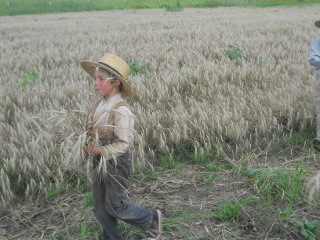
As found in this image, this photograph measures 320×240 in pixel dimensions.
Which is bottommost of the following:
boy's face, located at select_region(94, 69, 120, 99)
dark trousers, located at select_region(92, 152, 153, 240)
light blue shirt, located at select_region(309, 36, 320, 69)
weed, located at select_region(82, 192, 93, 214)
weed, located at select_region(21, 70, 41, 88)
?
weed, located at select_region(82, 192, 93, 214)

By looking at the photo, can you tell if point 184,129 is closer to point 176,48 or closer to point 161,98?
point 161,98

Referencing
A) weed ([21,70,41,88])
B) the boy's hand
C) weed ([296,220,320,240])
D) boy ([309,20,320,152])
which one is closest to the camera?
the boy's hand

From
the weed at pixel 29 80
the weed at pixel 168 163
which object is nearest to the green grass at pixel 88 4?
the weed at pixel 29 80

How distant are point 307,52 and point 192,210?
496cm

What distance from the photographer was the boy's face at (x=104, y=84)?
201 cm

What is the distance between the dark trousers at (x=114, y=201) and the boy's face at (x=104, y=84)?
0.39 metres

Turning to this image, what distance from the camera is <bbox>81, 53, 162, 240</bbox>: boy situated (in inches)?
75.8

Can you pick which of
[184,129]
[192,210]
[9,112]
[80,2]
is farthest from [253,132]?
[80,2]

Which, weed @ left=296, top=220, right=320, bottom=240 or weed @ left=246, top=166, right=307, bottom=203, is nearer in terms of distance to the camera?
weed @ left=296, top=220, right=320, bottom=240

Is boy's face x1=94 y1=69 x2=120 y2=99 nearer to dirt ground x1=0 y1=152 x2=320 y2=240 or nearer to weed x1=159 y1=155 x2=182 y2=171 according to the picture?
dirt ground x1=0 y1=152 x2=320 y2=240

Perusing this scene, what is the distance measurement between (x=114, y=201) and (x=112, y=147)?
0.34 m

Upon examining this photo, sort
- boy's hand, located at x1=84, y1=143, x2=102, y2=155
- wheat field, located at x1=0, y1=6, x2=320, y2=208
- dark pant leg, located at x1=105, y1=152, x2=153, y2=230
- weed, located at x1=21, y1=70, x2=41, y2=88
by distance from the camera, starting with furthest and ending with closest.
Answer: weed, located at x1=21, y1=70, x2=41, y2=88, wheat field, located at x1=0, y1=6, x2=320, y2=208, dark pant leg, located at x1=105, y1=152, x2=153, y2=230, boy's hand, located at x1=84, y1=143, x2=102, y2=155

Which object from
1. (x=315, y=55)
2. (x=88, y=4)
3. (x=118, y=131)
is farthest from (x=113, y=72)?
(x=88, y=4)

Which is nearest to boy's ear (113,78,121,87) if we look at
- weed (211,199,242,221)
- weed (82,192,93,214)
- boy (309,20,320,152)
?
weed (82,192,93,214)
